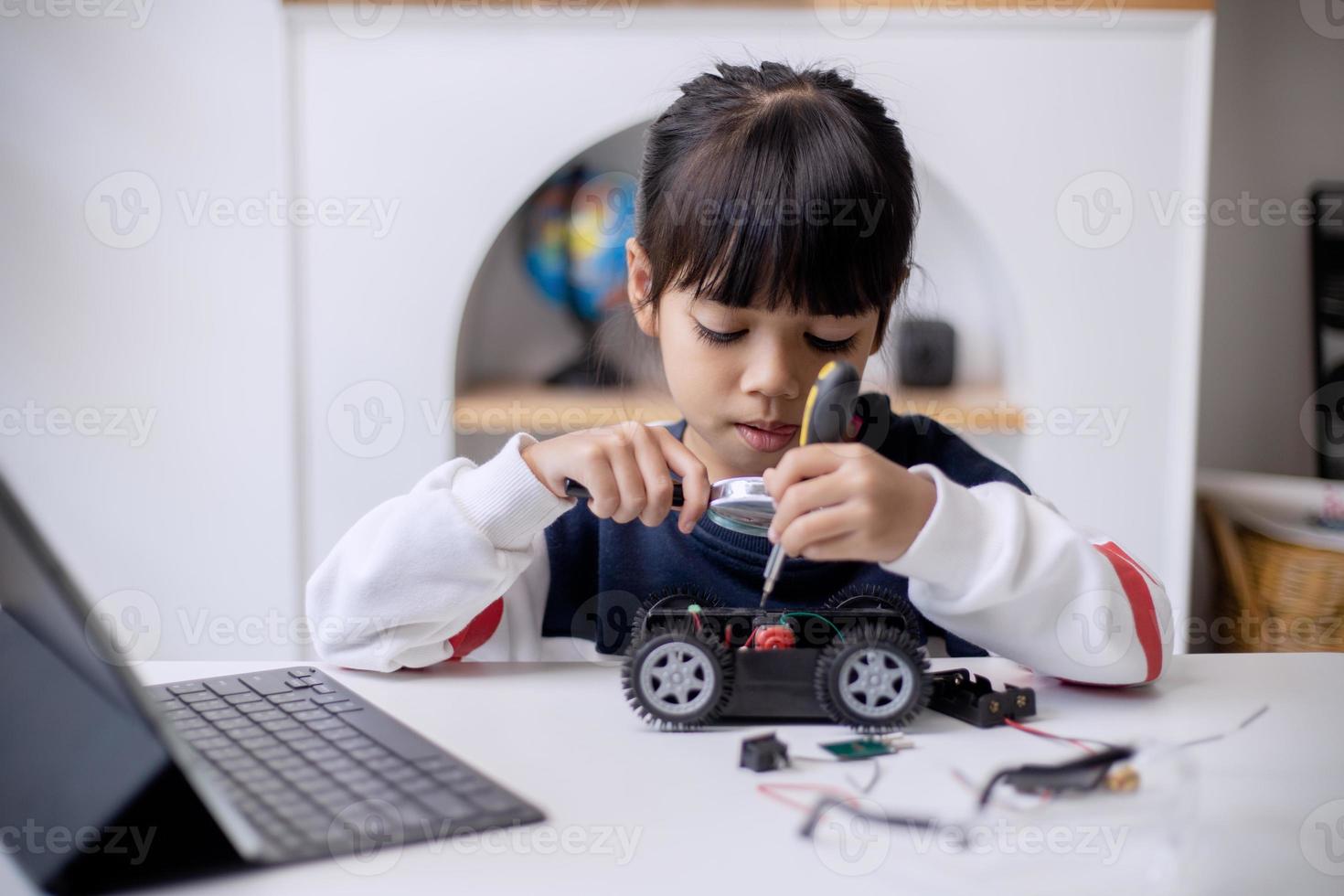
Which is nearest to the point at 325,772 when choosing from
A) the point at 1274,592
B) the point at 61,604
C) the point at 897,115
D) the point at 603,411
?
the point at 61,604

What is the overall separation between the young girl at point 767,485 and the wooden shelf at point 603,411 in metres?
0.59

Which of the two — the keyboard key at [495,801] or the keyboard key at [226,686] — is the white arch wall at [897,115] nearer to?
the keyboard key at [226,686]

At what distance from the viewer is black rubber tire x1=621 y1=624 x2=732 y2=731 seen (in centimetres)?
60

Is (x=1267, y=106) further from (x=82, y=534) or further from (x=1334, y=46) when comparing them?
(x=82, y=534)

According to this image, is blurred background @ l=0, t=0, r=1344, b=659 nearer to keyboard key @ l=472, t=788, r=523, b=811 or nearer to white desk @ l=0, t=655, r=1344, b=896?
white desk @ l=0, t=655, r=1344, b=896

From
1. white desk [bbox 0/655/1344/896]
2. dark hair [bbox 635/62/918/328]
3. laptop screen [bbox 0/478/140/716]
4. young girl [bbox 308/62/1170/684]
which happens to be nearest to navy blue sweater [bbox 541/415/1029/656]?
young girl [bbox 308/62/1170/684]

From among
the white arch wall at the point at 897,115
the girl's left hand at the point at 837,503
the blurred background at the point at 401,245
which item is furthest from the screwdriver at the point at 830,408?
the white arch wall at the point at 897,115

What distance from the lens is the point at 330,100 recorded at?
166cm

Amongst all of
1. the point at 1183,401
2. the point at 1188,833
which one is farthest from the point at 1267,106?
the point at 1188,833

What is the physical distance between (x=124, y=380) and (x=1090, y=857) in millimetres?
1626

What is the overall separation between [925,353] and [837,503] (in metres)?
1.20

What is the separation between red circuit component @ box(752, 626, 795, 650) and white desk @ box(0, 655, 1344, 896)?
0.17 ft

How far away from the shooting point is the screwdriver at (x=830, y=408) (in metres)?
0.65

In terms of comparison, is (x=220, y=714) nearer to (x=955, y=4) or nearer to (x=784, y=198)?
(x=784, y=198)
